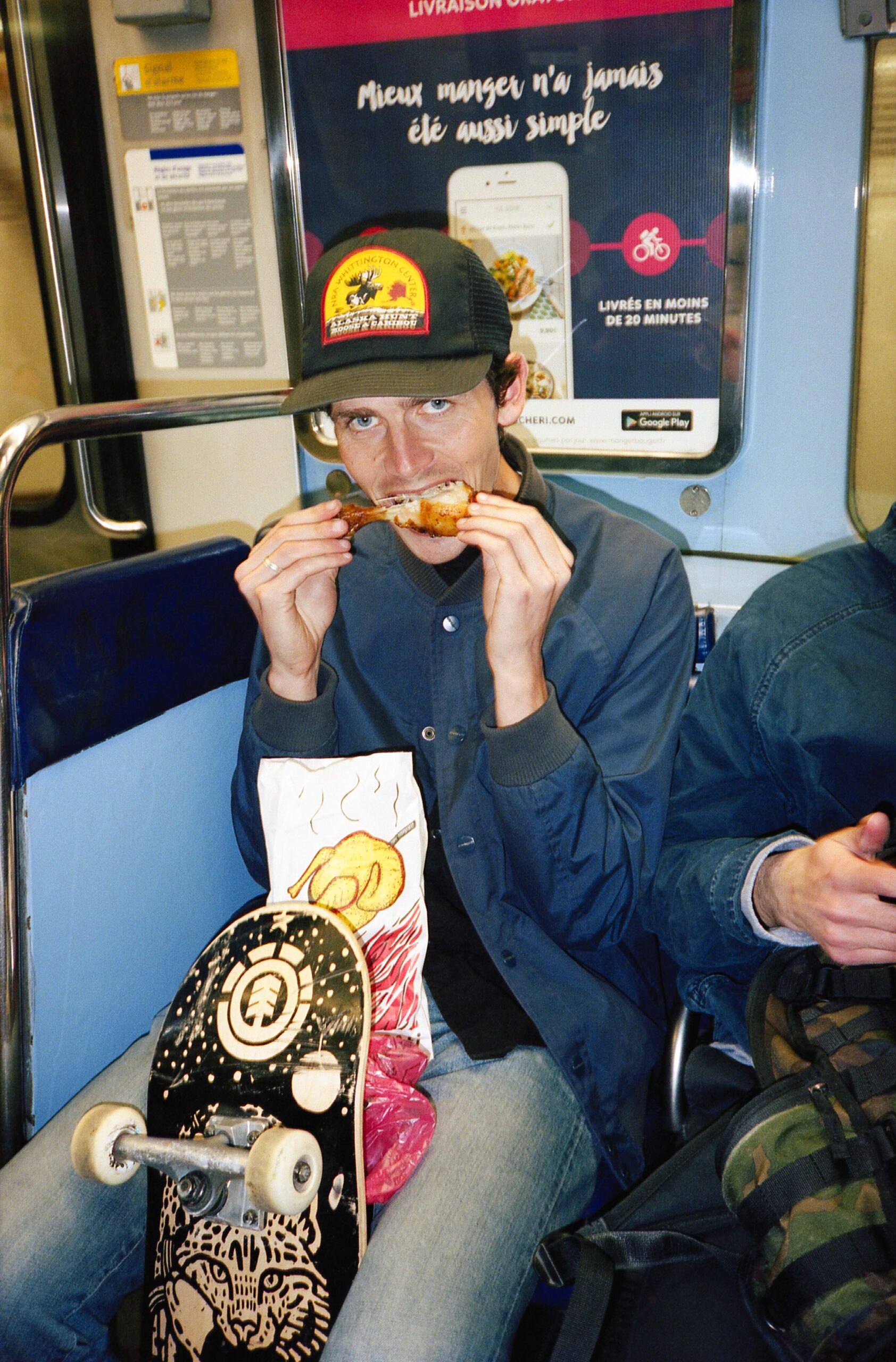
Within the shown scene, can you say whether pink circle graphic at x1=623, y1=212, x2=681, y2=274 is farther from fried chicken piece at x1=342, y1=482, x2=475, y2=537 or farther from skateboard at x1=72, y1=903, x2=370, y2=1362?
skateboard at x1=72, y1=903, x2=370, y2=1362

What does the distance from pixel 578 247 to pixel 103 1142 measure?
2140 mm

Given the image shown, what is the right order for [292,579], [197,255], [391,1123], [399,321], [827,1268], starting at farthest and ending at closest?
[197,255]
[292,579]
[399,321]
[391,1123]
[827,1268]

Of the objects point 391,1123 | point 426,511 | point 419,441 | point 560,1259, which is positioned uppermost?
point 419,441

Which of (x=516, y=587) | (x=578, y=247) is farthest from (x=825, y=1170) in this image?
(x=578, y=247)

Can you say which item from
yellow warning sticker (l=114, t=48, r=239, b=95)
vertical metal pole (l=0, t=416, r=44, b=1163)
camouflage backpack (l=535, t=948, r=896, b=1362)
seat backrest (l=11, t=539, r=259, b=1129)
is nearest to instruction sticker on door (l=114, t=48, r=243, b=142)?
yellow warning sticker (l=114, t=48, r=239, b=95)

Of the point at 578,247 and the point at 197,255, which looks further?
the point at 197,255

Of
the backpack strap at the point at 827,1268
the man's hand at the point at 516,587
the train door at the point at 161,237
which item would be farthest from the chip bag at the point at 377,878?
the train door at the point at 161,237

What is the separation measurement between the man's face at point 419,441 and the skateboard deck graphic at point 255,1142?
2.42 feet

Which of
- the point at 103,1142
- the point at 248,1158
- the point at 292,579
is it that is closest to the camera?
the point at 248,1158

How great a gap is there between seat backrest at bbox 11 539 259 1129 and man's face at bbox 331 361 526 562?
0.42m

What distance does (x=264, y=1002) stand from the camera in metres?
1.53

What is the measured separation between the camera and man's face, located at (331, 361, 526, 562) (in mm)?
1763

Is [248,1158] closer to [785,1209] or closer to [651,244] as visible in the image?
[785,1209]

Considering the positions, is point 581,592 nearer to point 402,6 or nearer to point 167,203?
point 402,6
